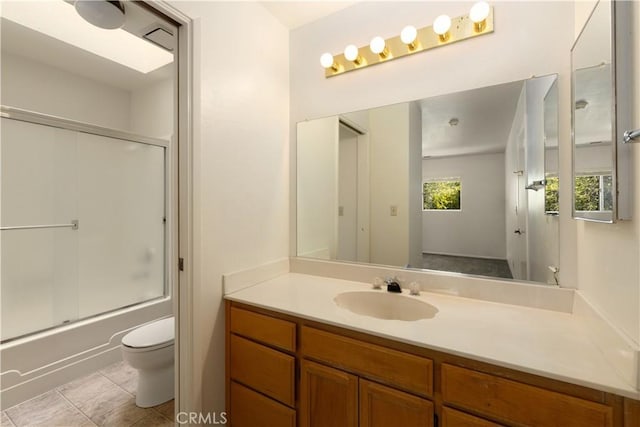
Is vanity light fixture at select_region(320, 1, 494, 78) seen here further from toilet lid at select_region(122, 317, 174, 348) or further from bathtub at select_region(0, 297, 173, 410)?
bathtub at select_region(0, 297, 173, 410)

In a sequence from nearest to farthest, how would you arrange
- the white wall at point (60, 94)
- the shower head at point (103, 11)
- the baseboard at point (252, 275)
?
the shower head at point (103, 11) → the baseboard at point (252, 275) → the white wall at point (60, 94)

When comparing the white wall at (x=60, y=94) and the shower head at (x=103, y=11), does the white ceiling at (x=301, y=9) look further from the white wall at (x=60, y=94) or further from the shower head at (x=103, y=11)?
the white wall at (x=60, y=94)

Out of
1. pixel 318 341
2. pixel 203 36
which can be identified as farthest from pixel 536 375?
pixel 203 36

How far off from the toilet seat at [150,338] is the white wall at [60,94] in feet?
7.16

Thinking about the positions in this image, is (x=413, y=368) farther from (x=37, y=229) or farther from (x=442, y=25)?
(x=37, y=229)

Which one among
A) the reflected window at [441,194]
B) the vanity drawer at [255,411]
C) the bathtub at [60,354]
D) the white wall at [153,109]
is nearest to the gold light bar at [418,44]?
the reflected window at [441,194]

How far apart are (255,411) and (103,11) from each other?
212 cm

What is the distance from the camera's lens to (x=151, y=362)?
64.2 inches

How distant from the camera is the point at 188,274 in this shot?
128 cm

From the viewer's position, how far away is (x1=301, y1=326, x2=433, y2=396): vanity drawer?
92 centimetres

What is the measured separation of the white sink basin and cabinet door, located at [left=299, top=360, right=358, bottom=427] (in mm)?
318

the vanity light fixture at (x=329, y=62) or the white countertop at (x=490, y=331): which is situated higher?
the vanity light fixture at (x=329, y=62)

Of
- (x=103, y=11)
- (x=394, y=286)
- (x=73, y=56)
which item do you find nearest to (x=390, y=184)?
(x=394, y=286)

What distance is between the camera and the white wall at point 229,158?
130 centimetres
